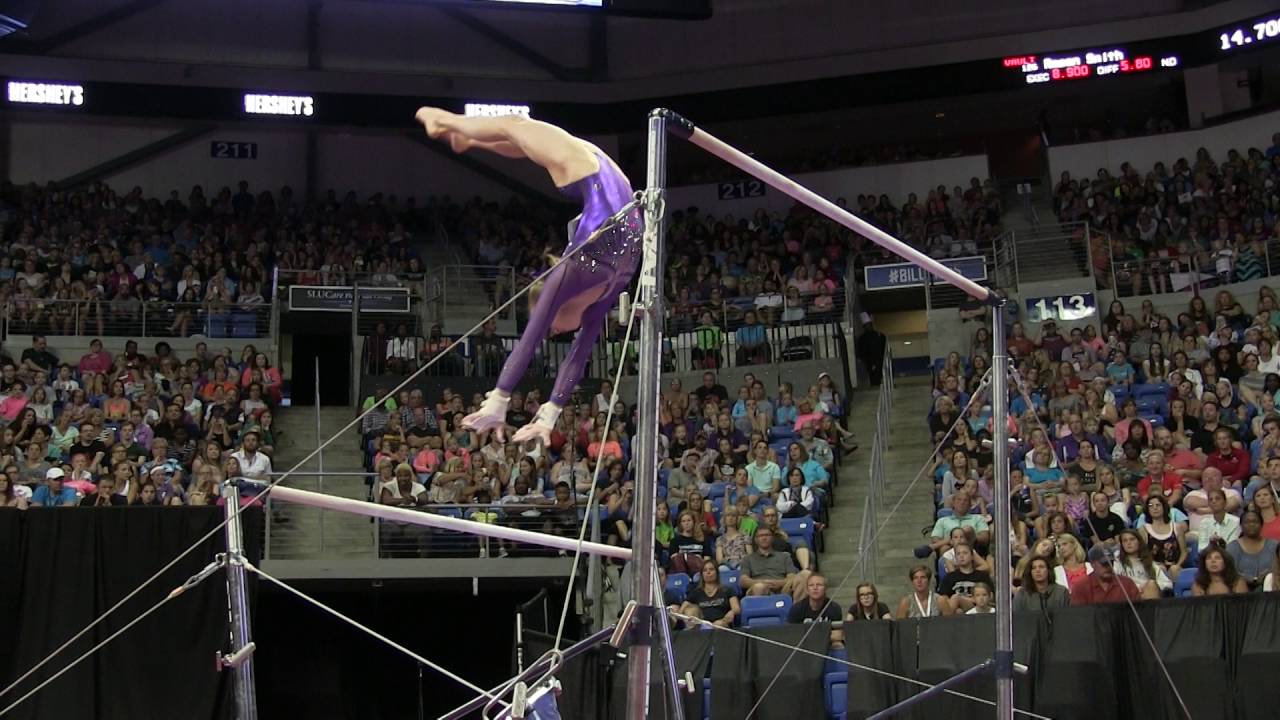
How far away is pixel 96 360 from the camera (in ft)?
49.6

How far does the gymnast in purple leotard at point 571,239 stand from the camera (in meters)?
4.84

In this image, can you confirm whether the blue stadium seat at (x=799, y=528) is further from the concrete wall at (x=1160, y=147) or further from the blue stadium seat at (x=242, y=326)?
the concrete wall at (x=1160, y=147)

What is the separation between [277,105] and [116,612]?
1107 centimetres

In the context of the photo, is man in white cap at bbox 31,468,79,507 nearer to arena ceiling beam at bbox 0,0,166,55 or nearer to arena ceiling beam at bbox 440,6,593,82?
arena ceiling beam at bbox 0,0,166,55

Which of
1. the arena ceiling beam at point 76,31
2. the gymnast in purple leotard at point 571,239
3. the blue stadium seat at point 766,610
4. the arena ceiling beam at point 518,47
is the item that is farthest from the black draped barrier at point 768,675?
the arena ceiling beam at point 76,31

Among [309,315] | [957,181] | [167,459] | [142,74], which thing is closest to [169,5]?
[142,74]

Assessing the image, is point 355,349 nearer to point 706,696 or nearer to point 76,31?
point 76,31

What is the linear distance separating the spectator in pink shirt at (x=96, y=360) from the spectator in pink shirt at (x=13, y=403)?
100 cm

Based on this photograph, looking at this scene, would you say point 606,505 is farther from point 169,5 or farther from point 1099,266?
point 169,5

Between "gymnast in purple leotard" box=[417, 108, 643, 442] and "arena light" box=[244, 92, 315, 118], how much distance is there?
592 inches

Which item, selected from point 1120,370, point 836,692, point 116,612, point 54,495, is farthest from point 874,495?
point 54,495

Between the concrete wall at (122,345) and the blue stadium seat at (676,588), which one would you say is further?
the concrete wall at (122,345)

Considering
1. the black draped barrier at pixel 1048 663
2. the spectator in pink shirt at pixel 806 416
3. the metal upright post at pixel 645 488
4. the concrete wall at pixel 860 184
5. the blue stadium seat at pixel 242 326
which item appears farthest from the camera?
the concrete wall at pixel 860 184

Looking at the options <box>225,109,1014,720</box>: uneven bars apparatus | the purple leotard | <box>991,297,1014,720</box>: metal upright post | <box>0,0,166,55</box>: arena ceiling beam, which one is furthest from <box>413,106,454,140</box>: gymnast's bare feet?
<box>0,0,166,55</box>: arena ceiling beam
